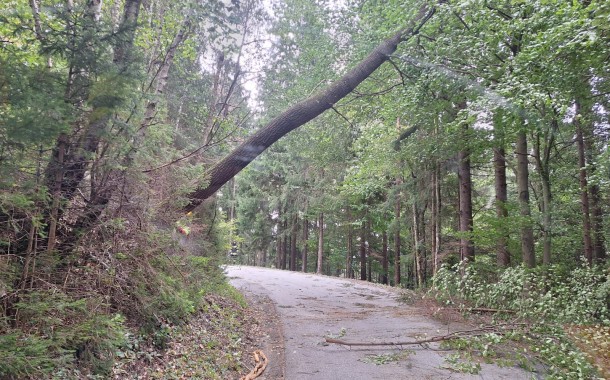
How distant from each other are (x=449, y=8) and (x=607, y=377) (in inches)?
240

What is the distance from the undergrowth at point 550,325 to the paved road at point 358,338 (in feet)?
1.48

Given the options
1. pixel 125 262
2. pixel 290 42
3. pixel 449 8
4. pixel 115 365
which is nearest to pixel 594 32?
pixel 449 8

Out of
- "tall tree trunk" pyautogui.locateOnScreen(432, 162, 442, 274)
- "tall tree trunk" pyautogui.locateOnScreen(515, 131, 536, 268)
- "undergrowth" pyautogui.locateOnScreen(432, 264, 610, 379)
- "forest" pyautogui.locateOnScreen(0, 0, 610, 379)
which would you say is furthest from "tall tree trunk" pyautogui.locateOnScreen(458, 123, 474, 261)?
"undergrowth" pyautogui.locateOnScreen(432, 264, 610, 379)

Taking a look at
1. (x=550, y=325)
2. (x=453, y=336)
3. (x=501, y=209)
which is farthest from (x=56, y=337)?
(x=501, y=209)

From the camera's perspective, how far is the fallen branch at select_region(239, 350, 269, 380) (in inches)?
202

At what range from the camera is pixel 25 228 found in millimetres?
3361

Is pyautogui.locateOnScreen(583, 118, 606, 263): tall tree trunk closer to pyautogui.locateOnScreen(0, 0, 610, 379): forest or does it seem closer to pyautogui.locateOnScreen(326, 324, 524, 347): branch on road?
pyautogui.locateOnScreen(0, 0, 610, 379): forest

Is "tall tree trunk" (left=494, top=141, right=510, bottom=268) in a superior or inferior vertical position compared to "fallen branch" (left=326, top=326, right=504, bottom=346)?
superior

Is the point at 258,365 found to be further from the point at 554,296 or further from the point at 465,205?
the point at 465,205

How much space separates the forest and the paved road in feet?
3.82

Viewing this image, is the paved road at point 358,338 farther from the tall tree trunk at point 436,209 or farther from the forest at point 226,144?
the tall tree trunk at point 436,209

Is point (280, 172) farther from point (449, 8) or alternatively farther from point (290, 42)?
point (449, 8)

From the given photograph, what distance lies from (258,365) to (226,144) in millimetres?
4688

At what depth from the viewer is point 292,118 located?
792cm
